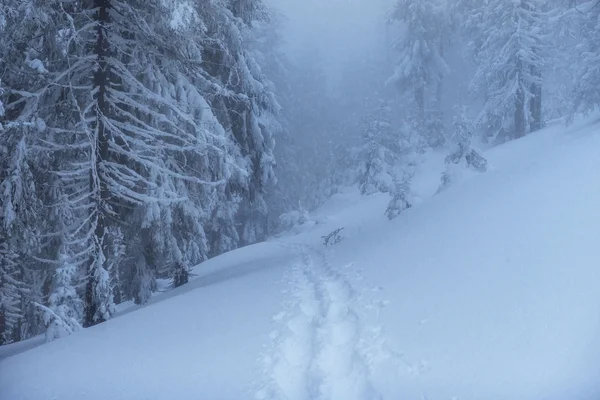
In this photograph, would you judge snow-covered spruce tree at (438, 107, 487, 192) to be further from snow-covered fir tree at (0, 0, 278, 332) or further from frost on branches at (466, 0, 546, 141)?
frost on branches at (466, 0, 546, 141)

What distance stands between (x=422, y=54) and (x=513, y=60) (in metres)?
12.3

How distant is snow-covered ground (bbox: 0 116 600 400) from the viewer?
4602 millimetres

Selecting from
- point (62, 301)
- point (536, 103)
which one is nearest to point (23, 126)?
point (62, 301)

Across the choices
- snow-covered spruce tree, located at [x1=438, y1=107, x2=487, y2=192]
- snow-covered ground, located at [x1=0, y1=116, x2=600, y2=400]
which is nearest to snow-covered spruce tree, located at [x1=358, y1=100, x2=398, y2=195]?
snow-covered spruce tree, located at [x1=438, y1=107, x2=487, y2=192]

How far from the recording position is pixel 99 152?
768cm

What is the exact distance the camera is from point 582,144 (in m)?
11.0

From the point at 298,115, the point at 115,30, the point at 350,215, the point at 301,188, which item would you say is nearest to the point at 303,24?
the point at 298,115

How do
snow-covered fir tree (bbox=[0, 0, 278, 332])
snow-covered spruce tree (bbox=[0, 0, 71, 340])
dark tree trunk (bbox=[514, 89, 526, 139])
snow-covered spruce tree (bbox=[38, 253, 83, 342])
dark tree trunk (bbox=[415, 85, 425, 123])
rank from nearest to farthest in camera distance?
snow-covered spruce tree (bbox=[0, 0, 71, 340])
snow-covered fir tree (bbox=[0, 0, 278, 332])
snow-covered spruce tree (bbox=[38, 253, 83, 342])
dark tree trunk (bbox=[514, 89, 526, 139])
dark tree trunk (bbox=[415, 85, 425, 123])

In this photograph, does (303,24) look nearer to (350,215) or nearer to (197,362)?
(350,215)

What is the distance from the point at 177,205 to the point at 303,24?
216ft

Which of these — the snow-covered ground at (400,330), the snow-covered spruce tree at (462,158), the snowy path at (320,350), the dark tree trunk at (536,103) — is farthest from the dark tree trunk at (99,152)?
the dark tree trunk at (536,103)

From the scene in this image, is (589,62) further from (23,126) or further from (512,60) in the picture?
(23,126)

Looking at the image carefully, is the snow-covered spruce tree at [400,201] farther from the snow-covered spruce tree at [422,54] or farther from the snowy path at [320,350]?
the snow-covered spruce tree at [422,54]

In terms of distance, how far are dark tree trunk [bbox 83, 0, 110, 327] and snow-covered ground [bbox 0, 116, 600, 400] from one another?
1.04m
